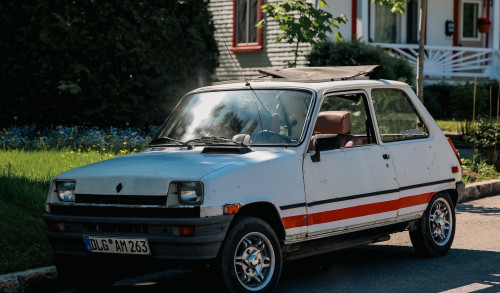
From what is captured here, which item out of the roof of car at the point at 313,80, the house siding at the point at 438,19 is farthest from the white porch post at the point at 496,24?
the roof of car at the point at 313,80

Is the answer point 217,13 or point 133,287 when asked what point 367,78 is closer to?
point 133,287

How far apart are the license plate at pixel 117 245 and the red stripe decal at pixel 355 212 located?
1.13 m

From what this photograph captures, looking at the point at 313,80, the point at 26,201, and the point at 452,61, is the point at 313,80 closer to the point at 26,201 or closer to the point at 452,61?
the point at 26,201

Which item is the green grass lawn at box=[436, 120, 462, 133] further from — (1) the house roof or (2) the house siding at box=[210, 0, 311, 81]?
(1) the house roof

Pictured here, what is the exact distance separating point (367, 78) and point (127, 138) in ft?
26.3

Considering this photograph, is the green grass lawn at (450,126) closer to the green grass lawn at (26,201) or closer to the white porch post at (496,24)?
the white porch post at (496,24)

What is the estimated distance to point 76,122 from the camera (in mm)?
18344

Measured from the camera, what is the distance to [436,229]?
9242 mm

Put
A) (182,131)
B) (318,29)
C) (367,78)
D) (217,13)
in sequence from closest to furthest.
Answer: (182,131) < (367,78) < (318,29) < (217,13)

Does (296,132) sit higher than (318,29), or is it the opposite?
(318,29)

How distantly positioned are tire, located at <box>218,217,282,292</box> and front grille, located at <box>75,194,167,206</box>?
1.84 ft

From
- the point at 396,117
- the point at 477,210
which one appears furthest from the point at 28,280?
the point at 477,210

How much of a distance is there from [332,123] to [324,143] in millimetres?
397

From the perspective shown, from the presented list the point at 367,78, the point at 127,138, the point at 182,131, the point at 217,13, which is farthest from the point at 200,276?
the point at 217,13
